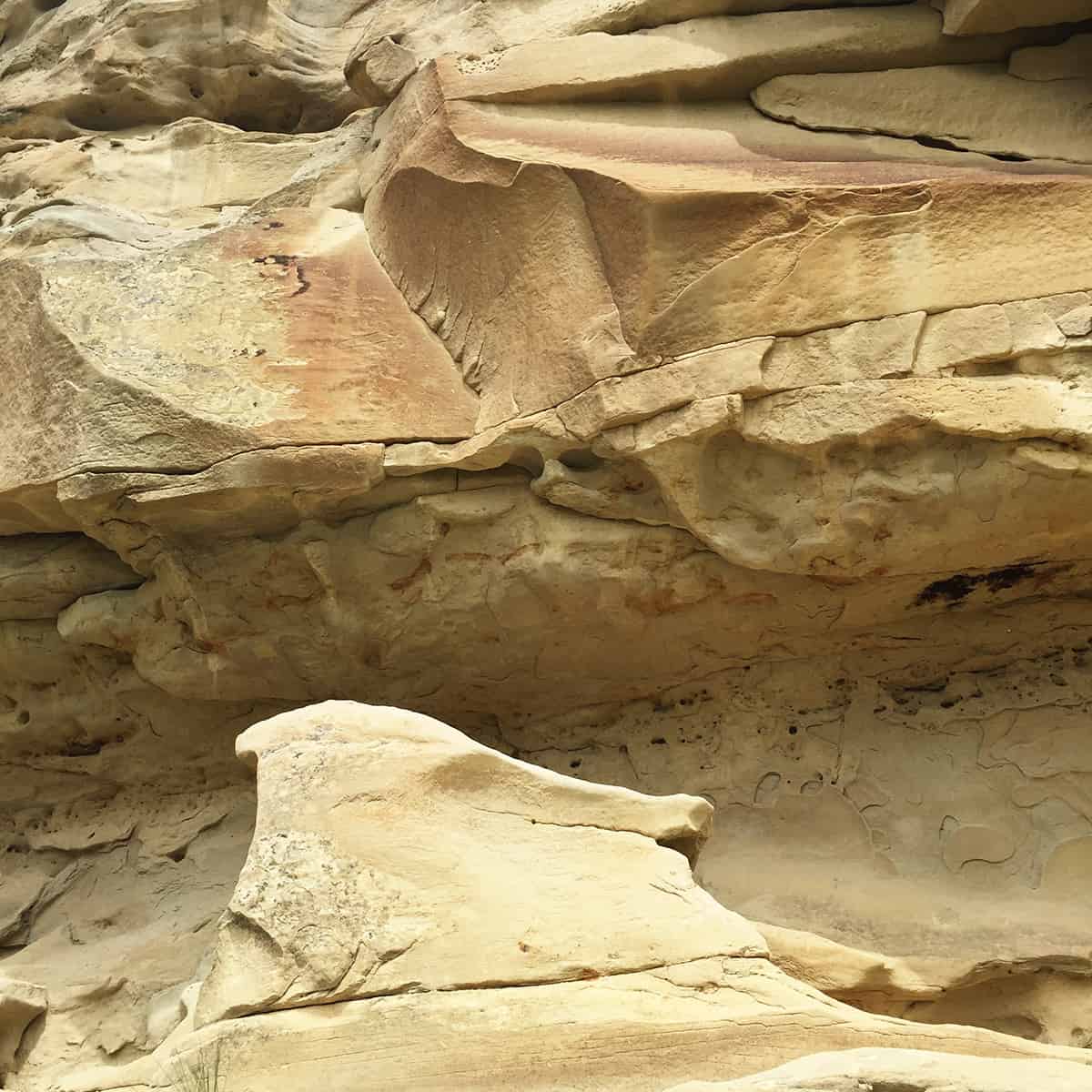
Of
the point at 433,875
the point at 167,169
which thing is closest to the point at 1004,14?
the point at 433,875

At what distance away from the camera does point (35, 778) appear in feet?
15.9

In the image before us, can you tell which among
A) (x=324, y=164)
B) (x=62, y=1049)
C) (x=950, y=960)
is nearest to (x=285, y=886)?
(x=62, y=1049)

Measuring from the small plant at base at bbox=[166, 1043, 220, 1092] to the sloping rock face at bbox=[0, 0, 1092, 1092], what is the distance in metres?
0.54

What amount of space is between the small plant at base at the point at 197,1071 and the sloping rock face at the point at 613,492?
0.54 meters

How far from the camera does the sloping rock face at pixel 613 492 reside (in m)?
3.62

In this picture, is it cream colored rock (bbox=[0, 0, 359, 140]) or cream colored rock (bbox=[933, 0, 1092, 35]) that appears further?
cream colored rock (bbox=[0, 0, 359, 140])

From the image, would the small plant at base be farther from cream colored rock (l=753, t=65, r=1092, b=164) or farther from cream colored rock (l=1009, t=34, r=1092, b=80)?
cream colored rock (l=1009, t=34, r=1092, b=80)

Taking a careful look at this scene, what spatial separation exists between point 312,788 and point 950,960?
163cm

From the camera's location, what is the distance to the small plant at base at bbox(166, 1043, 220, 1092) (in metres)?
2.61

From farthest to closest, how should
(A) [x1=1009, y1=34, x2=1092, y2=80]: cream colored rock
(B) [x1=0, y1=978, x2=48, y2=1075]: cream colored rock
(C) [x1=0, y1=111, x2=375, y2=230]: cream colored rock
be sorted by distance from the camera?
(C) [x1=0, y1=111, x2=375, y2=230]: cream colored rock
(A) [x1=1009, y1=34, x2=1092, y2=80]: cream colored rock
(B) [x1=0, y1=978, x2=48, y2=1075]: cream colored rock

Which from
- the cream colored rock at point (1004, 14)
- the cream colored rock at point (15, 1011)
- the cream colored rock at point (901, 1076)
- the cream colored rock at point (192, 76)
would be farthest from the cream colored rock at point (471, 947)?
the cream colored rock at point (192, 76)

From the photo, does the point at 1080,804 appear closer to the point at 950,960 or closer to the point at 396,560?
the point at 950,960

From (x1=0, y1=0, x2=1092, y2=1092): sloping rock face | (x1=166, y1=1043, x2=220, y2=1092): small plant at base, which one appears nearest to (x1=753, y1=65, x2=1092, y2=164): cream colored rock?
(x1=0, y1=0, x2=1092, y2=1092): sloping rock face

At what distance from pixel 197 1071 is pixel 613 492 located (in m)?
1.85
